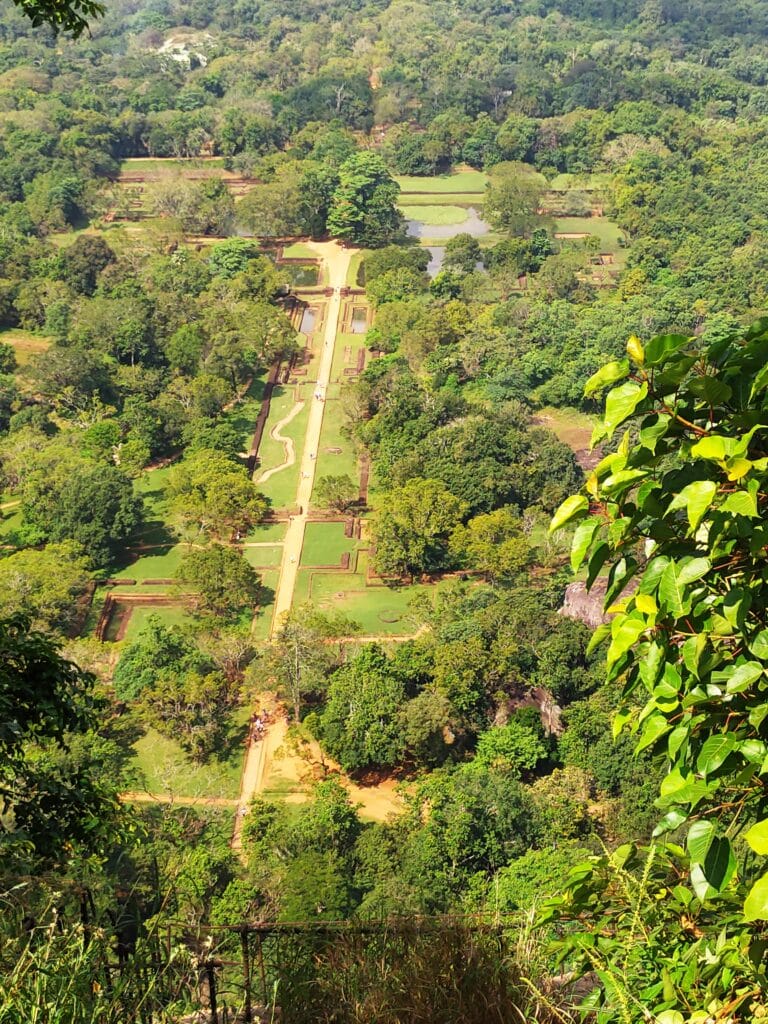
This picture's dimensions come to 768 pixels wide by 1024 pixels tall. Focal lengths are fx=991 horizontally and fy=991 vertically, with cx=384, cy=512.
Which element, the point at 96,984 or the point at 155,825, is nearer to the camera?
the point at 96,984

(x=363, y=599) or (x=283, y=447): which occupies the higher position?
(x=363, y=599)

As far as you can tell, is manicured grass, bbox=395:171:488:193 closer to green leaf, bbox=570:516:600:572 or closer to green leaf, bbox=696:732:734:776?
green leaf, bbox=570:516:600:572

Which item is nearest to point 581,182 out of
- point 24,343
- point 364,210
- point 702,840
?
point 364,210

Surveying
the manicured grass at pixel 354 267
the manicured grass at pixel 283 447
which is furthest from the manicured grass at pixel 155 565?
the manicured grass at pixel 354 267

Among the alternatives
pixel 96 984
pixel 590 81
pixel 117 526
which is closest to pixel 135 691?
pixel 117 526

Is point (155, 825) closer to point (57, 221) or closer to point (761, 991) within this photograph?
point (761, 991)

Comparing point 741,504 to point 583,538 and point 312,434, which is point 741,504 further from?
point 312,434

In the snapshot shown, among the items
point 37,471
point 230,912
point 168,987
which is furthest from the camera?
point 37,471

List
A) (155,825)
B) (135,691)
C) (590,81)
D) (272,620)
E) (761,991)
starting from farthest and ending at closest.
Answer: (590,81)
(272,620)
(135,691)
(155,825)
(761,991)

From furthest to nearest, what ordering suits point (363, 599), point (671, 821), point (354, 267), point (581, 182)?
1. point (581, 182)
2. point (354, 267)
3. point (363, 599)
4. point (671, 821)
